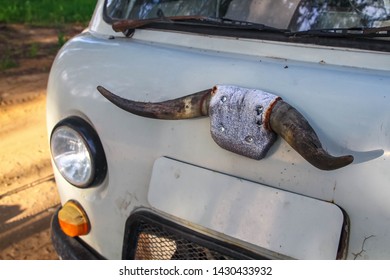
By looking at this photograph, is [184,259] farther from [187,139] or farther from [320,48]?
[320,48]

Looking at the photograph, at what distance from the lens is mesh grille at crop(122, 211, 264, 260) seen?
56.7 inches

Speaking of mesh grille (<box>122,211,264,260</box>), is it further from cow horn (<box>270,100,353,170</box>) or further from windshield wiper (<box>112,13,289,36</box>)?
windshield wiper (<box>112,13,289,36</box>)

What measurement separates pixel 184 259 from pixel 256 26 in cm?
80

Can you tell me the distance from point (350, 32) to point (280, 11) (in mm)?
360

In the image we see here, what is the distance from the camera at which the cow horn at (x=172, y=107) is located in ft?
4.66

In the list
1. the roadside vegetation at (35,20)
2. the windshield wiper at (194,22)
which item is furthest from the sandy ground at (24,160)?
the windshield wiper at (194,22)

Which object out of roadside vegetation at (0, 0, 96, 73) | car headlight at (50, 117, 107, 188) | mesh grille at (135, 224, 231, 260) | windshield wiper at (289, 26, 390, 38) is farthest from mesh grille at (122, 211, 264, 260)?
roadside vegetation at (0, 0, 96, 73)

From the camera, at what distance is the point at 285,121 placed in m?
1.28

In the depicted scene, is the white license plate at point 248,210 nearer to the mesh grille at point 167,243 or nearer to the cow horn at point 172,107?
the mesh grille at point 167,243

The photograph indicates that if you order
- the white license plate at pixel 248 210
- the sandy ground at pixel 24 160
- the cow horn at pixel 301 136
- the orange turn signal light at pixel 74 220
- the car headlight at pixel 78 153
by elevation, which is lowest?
the sandy ground at pixel 24 160

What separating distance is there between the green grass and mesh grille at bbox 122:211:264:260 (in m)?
8.97

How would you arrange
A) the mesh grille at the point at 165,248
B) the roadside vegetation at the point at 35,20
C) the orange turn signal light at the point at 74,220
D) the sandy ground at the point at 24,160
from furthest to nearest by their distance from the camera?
the roadside vegetation at the point at 35,20 < the sandy ground at the point at 24,160 < the orange turn signal light at the point at 74,220 < the mesh grille at the point at 165,248

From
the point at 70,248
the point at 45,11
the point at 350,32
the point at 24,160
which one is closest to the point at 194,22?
the point at 350,32

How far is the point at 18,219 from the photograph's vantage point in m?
3.13
